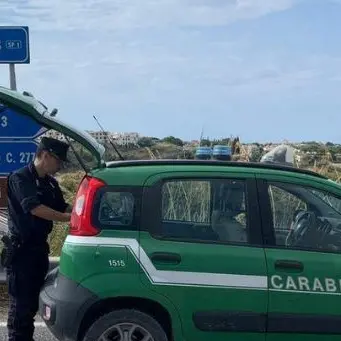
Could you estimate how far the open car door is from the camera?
559cm

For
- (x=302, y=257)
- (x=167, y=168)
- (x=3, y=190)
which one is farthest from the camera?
(x=3, y=190)

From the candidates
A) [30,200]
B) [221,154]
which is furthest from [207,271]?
[30,200]

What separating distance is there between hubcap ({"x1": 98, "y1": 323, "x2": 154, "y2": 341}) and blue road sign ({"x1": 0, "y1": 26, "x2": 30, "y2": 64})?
5.39 metres

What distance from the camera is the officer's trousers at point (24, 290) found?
584 centimetres

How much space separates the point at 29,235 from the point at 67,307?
901mm

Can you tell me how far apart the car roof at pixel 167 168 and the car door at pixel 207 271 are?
107mm

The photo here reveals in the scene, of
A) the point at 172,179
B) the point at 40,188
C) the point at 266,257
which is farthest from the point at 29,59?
the point at 266,257

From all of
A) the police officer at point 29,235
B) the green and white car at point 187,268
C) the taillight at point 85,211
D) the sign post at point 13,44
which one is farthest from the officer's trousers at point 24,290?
the sign post at point 13,44

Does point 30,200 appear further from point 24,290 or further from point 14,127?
point 14,127

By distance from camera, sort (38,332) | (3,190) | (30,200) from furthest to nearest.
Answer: (3,190)
(38,332)
(30,200)

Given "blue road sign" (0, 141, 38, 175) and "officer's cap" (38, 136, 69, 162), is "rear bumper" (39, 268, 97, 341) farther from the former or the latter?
"blue road sign" (0, 141, 38, 175)

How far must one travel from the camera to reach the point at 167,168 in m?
5.40

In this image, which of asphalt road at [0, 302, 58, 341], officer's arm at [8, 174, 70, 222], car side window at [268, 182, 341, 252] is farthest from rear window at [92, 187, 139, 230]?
asphalt road at [0, 302, 58, 341]

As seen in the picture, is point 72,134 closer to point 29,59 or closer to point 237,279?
point 237,279
